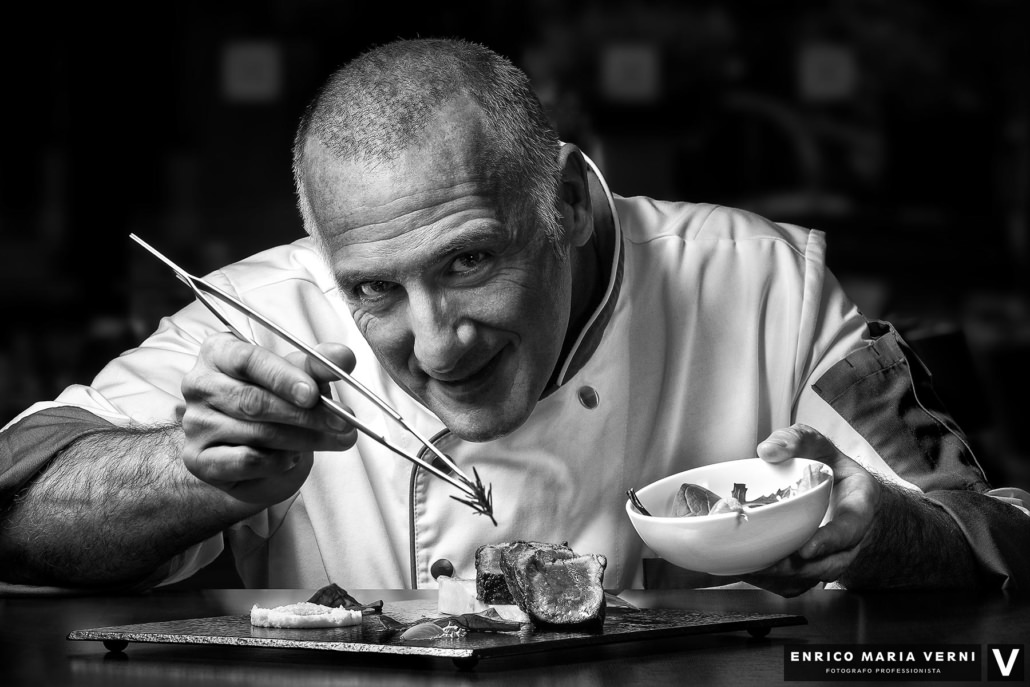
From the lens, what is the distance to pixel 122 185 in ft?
16.5

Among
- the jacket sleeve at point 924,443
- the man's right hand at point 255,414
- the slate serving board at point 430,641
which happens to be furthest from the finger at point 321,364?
the jacket sleeve at point 924,443

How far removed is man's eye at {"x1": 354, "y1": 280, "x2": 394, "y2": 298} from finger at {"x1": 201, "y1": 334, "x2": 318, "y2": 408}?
0.34 meters

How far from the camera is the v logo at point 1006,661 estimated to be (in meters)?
1.17

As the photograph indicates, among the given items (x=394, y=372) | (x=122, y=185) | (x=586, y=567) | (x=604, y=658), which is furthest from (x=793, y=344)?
(x=122, y=185)

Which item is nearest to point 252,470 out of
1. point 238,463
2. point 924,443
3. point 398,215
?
point 238,463

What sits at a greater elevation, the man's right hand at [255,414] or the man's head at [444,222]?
the man's head at [444,222]

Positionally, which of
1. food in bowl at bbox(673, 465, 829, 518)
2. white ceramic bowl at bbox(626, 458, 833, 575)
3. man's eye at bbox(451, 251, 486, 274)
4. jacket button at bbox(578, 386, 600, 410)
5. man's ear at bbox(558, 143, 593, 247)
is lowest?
white ceramic bowl at bbox(626, 458, 833, 575)

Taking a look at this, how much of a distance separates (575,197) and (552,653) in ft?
3.02

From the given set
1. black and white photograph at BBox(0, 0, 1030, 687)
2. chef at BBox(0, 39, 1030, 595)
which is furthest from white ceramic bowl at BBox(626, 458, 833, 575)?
chef at BBox(0, 39, 1030, 595)

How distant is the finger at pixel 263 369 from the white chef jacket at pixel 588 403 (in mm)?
530

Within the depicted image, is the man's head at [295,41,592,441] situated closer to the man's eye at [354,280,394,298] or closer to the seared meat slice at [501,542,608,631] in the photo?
the man's eye at [354,280,394,298]

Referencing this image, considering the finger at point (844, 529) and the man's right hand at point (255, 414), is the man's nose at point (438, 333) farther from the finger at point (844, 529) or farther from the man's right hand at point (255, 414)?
the finger at point (844, 529)

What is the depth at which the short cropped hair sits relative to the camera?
1.77 metres

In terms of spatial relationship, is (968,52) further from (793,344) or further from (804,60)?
(793,344)
